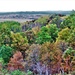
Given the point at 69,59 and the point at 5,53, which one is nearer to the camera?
the point at 69,59

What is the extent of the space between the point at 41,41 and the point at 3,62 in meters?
18.4

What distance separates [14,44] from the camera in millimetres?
90312

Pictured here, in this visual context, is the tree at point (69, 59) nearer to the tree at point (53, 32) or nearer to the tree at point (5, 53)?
the tree at point (5, 53)

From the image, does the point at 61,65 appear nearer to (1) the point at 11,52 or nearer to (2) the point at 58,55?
(2) the point at 58,55

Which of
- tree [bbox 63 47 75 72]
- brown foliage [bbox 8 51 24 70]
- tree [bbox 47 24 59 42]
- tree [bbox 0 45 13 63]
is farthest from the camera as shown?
tree [bbox 47 24 59 42]

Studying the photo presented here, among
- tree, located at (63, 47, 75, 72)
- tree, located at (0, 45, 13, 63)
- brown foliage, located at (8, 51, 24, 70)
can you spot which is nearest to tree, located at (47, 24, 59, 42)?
tree, located at (0, 45, 13, 63)

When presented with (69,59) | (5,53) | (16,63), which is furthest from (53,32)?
(69,59)

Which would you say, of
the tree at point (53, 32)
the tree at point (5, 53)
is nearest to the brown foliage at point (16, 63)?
the tree at point (5, 53)

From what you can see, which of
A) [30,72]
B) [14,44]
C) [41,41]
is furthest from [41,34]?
[30,72]

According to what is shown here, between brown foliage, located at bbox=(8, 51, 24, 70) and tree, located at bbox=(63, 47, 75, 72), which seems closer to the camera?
tree, located at bbox=(63, 47, 75, 72)

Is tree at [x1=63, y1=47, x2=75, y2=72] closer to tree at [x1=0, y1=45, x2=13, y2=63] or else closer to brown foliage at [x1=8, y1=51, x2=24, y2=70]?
brown foliage at [x1=8, y1=51, x2=24, y2=70]

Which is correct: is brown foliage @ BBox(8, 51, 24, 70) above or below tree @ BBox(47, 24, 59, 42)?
below

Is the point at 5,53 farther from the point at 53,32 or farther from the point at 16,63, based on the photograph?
the point at 53,32

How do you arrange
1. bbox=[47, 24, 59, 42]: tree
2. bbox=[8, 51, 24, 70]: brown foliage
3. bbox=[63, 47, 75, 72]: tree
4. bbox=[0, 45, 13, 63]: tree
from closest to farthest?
bbox=[63, 47, 75, 72]: tree < bbox=[8, 51, 24, 70]: brown foliage < bbox=[0, 45, 13, 63]: tree < bbox=[47, 24, 59, 42]: tree
